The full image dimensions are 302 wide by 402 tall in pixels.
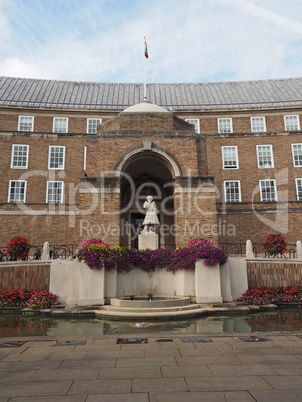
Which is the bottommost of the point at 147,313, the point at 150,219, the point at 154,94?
the point at 147,313

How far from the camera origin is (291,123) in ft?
109

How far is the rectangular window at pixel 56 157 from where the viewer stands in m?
30.5

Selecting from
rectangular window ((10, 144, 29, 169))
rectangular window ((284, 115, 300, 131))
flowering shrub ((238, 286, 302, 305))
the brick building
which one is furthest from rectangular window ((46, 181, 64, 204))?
rectangular window ((284, 115, 300, 131))

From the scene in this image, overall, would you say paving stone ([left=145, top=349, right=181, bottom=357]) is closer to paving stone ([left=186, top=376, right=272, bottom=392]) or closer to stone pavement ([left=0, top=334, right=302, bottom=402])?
stone pavement ([left=0, top=334, right=302, bottom=402])

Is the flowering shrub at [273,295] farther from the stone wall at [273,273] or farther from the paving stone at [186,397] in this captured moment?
the paving stone at [186,397]

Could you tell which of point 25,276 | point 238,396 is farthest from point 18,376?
point 25,276

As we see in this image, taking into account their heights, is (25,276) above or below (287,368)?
above

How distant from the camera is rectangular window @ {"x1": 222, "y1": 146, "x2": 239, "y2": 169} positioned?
3134cm

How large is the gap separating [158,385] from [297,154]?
30332 millimetres

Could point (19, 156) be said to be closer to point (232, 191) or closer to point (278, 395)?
point (232, 191)

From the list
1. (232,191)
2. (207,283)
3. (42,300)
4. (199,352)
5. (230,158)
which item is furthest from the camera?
(230,158)

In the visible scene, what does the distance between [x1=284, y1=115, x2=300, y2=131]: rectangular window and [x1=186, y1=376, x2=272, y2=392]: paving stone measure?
3261cm

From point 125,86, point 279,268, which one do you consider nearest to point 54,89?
point 125,86

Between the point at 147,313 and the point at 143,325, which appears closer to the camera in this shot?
the point at 143,325
